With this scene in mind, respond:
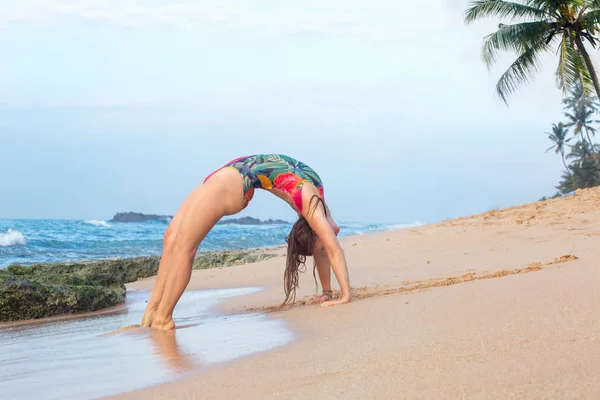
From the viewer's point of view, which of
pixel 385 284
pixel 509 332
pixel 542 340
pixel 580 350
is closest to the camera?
pixel 580 350

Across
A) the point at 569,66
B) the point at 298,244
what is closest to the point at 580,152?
the point at 569,66

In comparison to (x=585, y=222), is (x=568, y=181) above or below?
above

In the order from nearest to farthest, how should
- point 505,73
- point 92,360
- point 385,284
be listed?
point 92,360
point 385,284
point 505,73

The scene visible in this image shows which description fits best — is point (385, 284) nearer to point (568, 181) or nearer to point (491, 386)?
point (491, 386)

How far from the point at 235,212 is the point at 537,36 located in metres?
20.2

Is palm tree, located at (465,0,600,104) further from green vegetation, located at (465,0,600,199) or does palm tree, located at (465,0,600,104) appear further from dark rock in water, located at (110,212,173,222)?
dark rock in water, located at (110,212,173,222)

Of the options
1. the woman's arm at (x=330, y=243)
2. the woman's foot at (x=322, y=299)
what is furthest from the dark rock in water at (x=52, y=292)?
the woman's arm at (x=330, y=243)

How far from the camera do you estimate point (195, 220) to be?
4352 mm

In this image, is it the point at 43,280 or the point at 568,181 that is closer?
the point at 43,280

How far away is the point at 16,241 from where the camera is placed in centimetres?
2103

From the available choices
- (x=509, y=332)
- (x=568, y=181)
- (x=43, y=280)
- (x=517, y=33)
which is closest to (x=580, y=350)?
(x=509, y=332)

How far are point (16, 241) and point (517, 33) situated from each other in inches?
712

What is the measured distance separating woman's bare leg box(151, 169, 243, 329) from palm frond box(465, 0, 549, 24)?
19.7 metres

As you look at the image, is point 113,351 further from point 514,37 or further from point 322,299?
point 514,37
